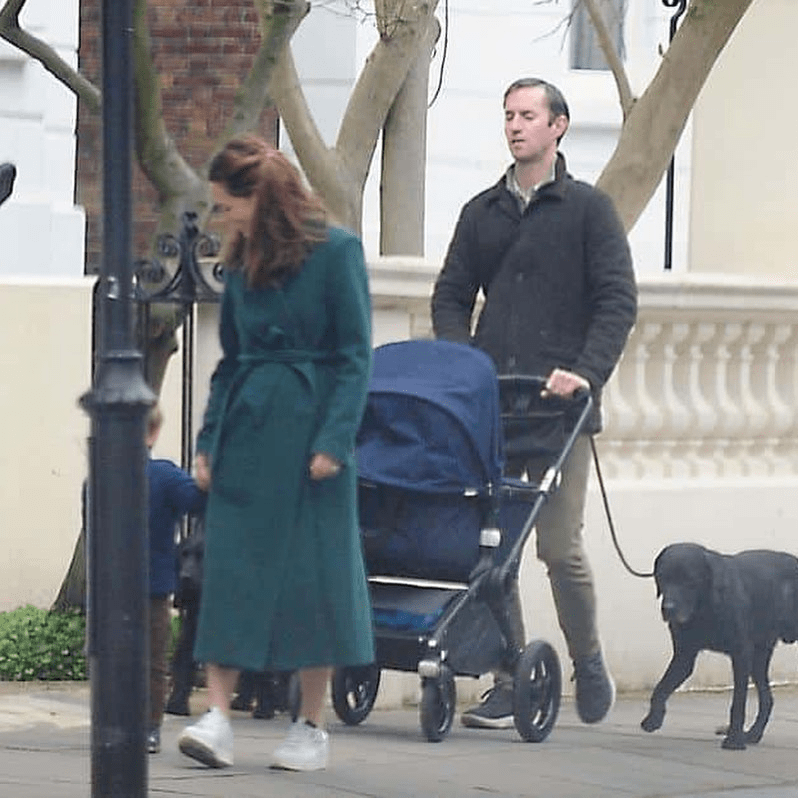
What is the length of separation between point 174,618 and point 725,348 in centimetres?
252

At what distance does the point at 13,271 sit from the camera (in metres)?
12.8

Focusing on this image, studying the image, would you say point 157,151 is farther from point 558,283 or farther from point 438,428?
point 438,428

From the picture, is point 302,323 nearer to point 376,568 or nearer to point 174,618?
point 376,568

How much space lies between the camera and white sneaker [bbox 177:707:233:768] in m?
7.30

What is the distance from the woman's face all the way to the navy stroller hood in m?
0.93

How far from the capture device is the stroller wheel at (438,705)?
8031 mm

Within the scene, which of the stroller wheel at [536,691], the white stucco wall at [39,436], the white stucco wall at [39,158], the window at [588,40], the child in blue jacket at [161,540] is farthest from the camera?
the window at [588,40]

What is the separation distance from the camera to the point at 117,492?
20.7 feet

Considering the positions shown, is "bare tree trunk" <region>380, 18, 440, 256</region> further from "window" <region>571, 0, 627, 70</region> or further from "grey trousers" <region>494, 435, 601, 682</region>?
"window" <region>571, 0, 627, 70</region>

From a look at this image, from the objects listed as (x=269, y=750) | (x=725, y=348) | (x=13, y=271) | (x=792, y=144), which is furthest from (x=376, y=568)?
(x=792, y=144)

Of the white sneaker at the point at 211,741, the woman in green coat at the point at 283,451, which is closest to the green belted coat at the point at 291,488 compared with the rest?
the woman in green coat at the point at 283,451

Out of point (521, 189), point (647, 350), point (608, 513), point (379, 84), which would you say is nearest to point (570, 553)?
point (608, 513)

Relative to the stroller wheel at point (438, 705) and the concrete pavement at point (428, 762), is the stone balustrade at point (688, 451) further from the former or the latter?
the stroller wheel at point (438, 705)

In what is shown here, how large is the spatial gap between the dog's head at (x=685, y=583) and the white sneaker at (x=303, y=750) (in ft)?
4.90
